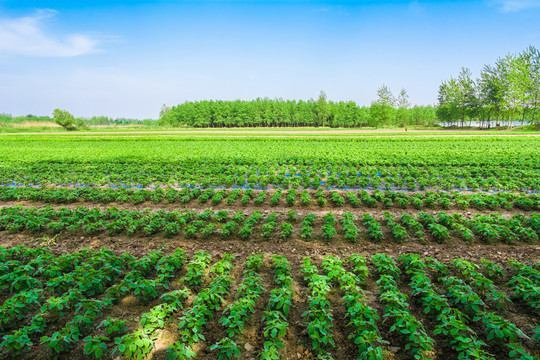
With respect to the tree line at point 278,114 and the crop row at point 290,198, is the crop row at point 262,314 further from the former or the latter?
the tree line at point 278,114

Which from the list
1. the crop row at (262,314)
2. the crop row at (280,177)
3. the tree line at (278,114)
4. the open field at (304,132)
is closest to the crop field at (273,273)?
the crop row at (262,314)

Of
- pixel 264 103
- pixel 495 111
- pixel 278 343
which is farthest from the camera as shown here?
pixel 264 103

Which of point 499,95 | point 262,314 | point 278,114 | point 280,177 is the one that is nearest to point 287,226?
point 262,314

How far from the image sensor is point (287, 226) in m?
7.49

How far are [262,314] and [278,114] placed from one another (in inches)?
4270

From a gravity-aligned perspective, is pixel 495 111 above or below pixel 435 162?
above

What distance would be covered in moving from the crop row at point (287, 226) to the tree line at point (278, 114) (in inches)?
3683

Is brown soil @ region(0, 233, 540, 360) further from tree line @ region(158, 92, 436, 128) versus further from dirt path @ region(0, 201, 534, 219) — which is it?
tree line @ region(158, 92, 436, 128)

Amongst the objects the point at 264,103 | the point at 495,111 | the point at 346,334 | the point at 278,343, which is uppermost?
the point at 264,103

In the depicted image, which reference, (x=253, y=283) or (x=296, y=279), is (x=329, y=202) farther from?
(x=253, y=283)

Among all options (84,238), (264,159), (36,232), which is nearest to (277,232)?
(84,238)

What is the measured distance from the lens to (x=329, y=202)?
10828 millimetres

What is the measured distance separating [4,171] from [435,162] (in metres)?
28.3

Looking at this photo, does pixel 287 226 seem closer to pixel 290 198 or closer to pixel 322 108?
pixel 290 198
